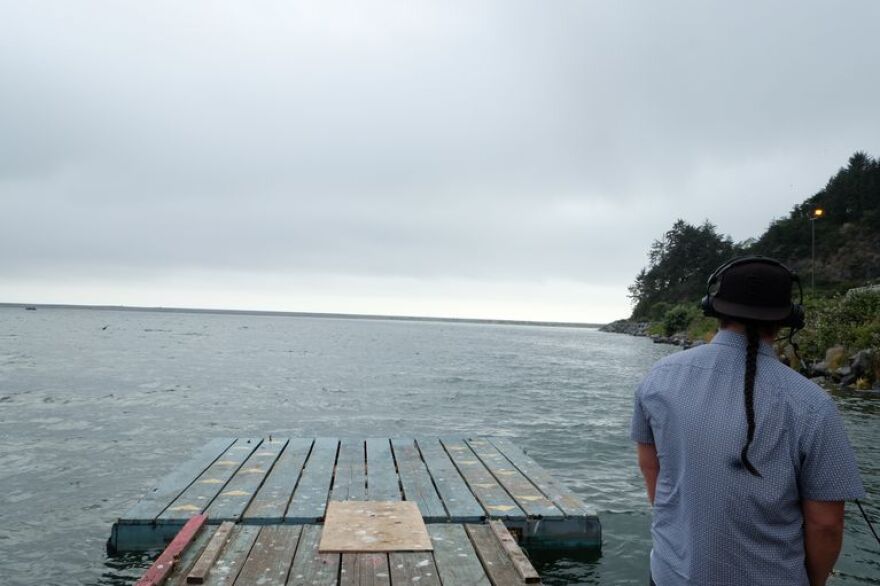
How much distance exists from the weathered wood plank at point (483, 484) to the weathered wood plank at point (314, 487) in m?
1.84

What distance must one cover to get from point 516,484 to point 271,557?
13.0 feet

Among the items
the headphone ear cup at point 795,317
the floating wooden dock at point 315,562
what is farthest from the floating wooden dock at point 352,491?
the headphone ear cup at point 795,317

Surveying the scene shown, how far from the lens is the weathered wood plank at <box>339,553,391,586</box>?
5145 mm

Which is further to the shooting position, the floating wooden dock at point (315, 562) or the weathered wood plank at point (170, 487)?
the weathered wood plank at point (170, 487)

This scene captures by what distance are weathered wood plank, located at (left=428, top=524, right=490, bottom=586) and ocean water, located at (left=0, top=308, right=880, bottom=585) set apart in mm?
1575

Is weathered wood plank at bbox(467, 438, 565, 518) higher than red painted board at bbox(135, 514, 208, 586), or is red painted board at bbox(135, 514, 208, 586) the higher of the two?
red painted board at bbox(135, 514, 208, 586)

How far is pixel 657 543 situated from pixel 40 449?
15369mm

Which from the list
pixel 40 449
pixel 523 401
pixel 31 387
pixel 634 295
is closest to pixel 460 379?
pixel 523 401

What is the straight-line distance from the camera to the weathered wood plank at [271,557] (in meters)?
5.22

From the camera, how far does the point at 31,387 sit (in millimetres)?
26203

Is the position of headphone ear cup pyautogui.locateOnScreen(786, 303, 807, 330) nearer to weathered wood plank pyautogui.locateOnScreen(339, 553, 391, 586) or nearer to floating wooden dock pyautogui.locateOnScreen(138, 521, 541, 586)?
floating wooden dock pyautogui.locateOnScreen(138, 521, 541, 586)

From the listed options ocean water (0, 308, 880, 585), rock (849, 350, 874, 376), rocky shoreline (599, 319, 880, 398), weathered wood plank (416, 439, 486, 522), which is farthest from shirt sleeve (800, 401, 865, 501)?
rock (849, 350, 874, 376)

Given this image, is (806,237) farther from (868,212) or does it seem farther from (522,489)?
(522,489)

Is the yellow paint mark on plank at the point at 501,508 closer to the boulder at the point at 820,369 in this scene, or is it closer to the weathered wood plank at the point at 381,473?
the weathered wood plank at the point at 381,473
